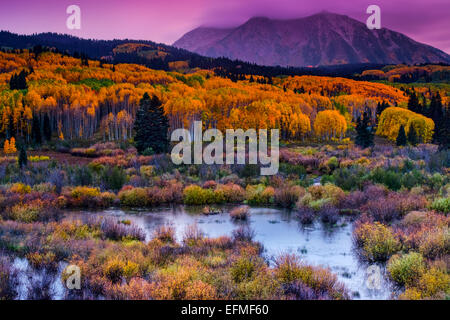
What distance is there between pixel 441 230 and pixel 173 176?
20.9 m

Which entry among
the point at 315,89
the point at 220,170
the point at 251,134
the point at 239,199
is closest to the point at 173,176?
the point at 220,170

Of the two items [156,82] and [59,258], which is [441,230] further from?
[156,82]

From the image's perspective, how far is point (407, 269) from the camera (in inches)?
432

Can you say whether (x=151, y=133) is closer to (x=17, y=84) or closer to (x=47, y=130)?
(x=47, y=130)

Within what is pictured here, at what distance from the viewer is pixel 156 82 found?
135125mm

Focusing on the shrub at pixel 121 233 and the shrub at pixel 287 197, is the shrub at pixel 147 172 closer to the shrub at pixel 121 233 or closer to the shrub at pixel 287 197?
the shrub at pixel 287 197

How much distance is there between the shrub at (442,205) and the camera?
18.1 metres

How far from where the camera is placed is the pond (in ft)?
39.8

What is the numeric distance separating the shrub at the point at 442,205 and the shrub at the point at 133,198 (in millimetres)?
15916

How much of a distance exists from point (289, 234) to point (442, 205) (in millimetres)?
7118

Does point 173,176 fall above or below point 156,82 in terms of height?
below

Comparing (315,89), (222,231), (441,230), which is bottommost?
(222,231)

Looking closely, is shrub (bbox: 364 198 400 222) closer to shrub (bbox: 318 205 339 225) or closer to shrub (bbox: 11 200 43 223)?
shrub (bbox: 318 205 339 225)

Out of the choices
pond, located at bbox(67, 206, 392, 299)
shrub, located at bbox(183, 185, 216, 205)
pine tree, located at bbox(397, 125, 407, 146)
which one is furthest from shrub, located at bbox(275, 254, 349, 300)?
pine tree, located at bbox(397, 125, 407, 146)
